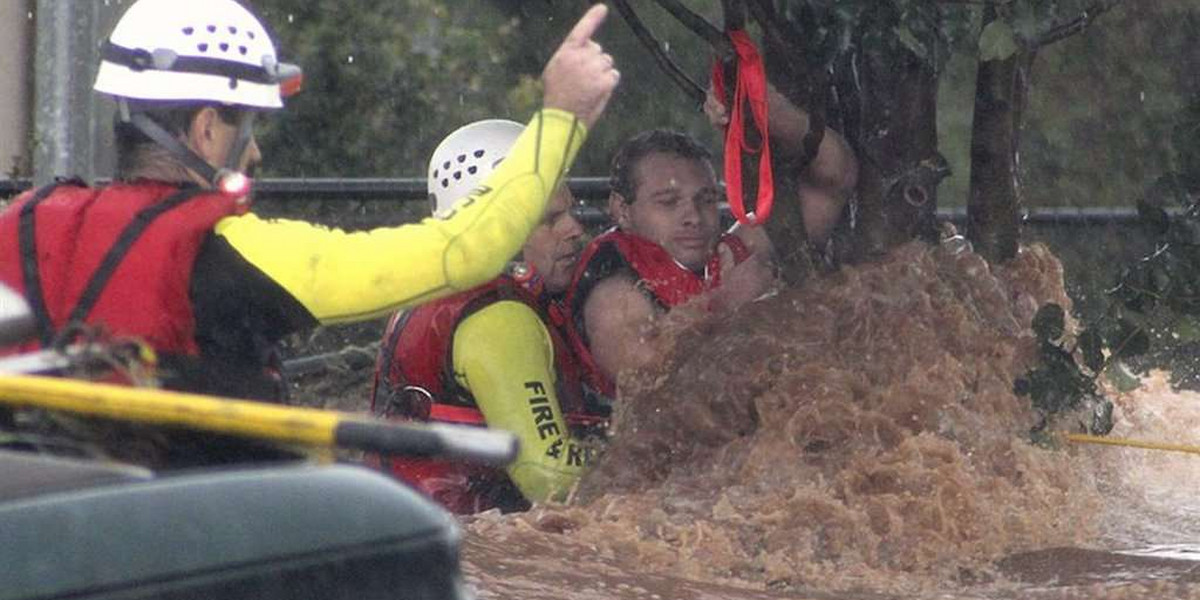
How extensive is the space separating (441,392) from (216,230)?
225 centimetres

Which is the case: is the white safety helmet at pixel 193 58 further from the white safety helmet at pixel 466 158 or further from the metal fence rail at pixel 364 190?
the metal fence rail at pixel 364 190

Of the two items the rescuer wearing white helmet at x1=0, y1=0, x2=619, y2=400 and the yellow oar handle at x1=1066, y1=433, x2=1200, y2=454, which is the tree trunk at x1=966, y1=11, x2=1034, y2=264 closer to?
the yellow oar handle at x1=1066, y1=433, x2=1200, y2=454

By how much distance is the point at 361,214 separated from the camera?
9258 mm

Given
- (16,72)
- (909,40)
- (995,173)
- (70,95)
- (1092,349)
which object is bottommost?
(1092,349)

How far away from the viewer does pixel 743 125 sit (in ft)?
18.1

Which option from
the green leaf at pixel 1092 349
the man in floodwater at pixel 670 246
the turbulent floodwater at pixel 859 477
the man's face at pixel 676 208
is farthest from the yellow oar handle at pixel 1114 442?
the man's face at pixel 676 208

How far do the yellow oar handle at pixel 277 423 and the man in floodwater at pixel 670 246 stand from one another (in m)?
3.52

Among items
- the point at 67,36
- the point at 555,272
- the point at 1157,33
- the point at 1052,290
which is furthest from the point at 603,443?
the point at 1157,33

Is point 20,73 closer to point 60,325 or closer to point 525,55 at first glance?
point 525,55

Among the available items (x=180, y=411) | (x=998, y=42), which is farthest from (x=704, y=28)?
(x=180, y=411)

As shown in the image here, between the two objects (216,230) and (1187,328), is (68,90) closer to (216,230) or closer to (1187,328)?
(216,230)

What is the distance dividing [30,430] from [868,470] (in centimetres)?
310

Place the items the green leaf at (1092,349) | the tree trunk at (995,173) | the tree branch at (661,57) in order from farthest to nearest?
1. the tree trunk at (995,173)
2. the tree branch at (661,57)
3. the green leaf at (1092,349)

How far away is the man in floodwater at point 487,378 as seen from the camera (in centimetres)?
552
